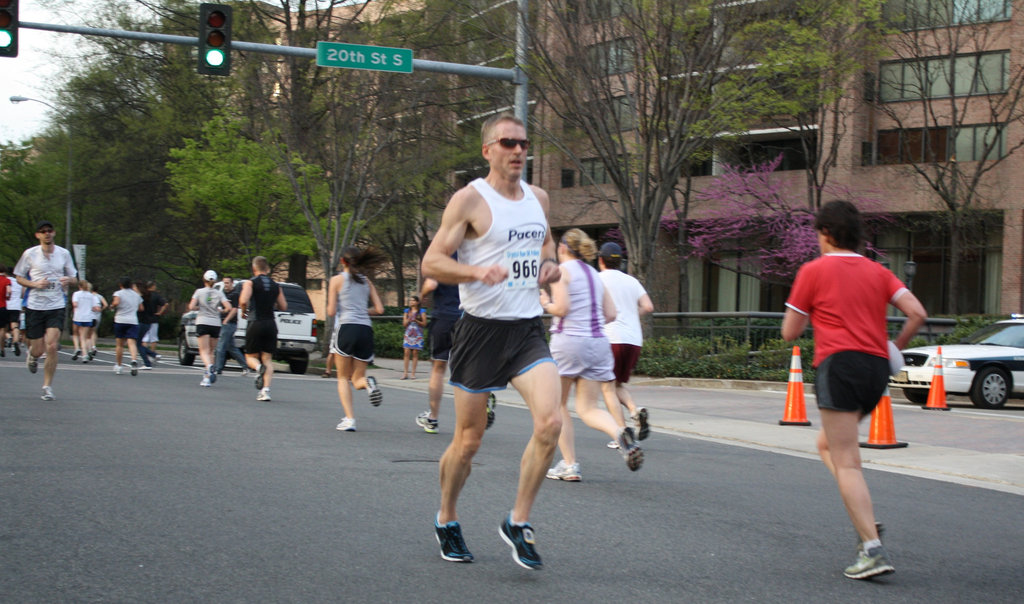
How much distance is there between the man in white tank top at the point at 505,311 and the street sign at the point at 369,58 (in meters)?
10.6

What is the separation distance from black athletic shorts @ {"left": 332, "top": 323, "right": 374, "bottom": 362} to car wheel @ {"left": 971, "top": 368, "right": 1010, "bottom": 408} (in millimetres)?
10311

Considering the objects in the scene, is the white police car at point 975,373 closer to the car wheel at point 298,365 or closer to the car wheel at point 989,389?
the car wheel at point 989,389

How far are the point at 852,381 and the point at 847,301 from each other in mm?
376

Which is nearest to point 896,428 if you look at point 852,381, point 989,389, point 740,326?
point 989,389

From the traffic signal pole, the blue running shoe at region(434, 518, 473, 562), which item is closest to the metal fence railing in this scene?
the traffic signal pole

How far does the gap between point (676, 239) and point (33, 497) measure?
38.5 meters

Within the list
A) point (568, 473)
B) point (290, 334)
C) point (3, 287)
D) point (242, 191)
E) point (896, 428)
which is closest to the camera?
point (568, 473)

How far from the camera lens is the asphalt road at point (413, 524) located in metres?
4.50

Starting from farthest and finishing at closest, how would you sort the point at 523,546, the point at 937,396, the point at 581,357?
the point at 937,396 < the point at 581,357 < the point at 523,546

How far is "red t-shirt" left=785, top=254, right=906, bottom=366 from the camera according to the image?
199 inches

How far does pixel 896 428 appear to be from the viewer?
12.4m

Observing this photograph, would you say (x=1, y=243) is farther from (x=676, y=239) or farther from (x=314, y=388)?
(x=314, y=388)

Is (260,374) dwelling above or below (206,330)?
below

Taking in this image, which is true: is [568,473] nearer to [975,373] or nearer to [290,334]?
[975,373]
